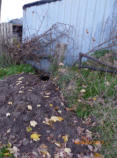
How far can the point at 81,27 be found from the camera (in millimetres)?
5023

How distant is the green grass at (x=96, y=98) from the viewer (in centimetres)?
254

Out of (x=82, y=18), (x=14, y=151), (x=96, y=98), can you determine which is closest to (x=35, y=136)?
(x=14, y=151)

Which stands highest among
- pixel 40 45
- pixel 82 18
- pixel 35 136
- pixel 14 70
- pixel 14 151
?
pixel 82 18

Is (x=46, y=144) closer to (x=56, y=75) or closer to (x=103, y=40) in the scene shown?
(x=56, y=75)

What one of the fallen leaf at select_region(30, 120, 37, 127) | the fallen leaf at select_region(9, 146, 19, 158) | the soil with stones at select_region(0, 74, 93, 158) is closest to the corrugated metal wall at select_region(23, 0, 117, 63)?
the soil with stones at select_region(0, 74, 93, 158)

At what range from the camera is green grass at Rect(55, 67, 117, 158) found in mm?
2542

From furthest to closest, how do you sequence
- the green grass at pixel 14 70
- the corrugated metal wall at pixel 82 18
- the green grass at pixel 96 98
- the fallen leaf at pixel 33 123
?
the green grass at pixel 14 70 → the corrugated metal wall at pixel 82 18 → the fallen leaf at pixel 33 123 → the green grass at pixel 96 98

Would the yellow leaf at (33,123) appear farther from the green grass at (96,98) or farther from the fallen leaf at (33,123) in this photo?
the green grass at (96,98)

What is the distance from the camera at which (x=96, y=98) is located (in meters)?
3.12

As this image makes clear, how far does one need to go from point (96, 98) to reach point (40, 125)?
1.10 metres

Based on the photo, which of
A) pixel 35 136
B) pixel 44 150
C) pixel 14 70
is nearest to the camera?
pixel 44 150

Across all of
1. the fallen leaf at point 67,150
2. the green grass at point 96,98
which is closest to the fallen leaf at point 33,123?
the fallen leaf at point 67,150

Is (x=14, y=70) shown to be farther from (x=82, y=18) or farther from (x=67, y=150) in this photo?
(x=67, y=150)

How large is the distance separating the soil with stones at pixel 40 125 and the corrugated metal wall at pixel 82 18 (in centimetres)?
196
